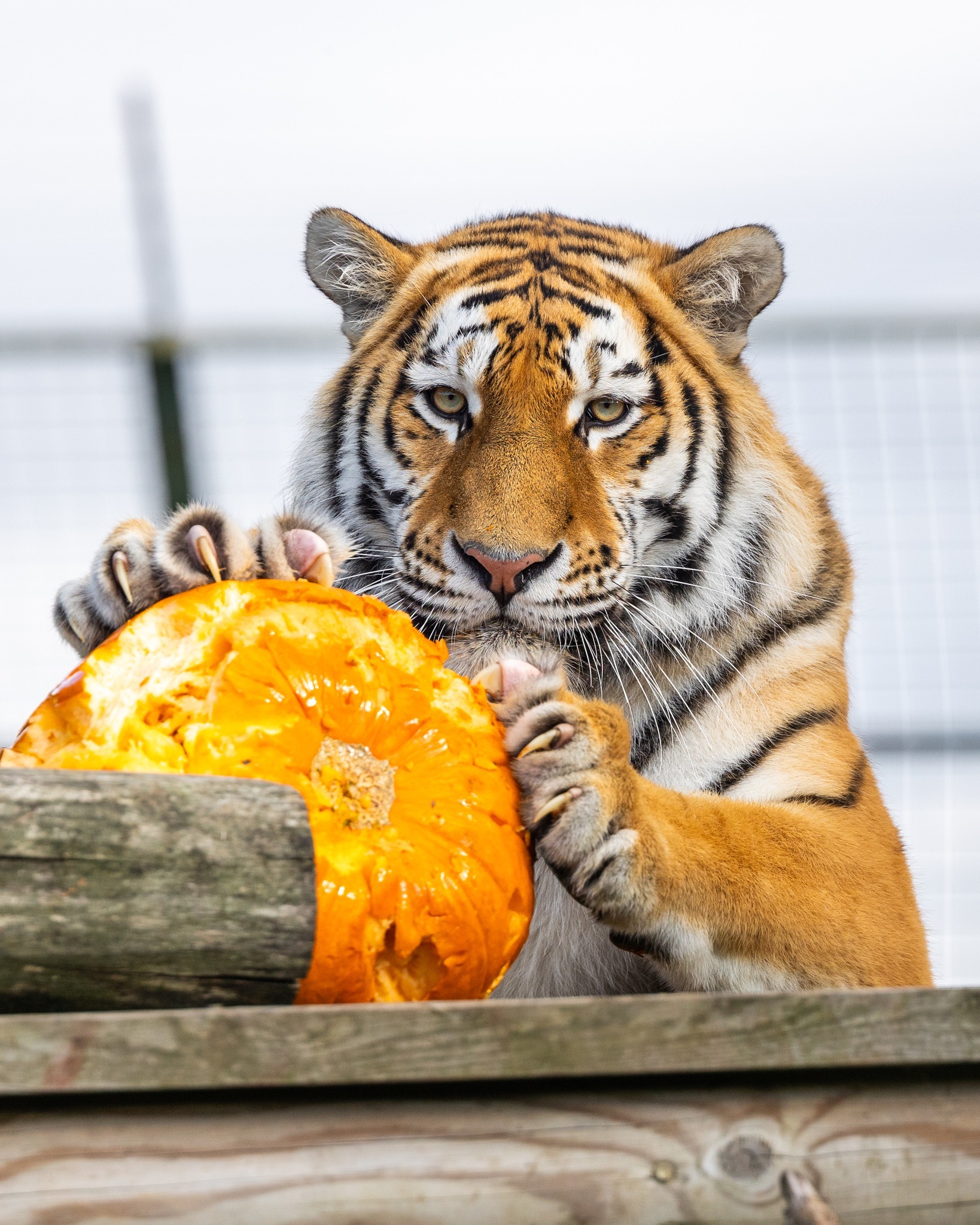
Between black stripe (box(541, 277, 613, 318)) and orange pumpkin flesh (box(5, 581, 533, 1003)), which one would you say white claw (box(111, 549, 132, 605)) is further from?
black stripe (box(541, 277, 613, 318))

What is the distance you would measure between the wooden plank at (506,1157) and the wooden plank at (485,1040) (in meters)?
0.03

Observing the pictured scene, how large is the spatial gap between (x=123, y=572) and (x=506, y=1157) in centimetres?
73

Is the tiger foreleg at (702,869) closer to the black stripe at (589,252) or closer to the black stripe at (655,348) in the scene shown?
the black stripe at (655,348)

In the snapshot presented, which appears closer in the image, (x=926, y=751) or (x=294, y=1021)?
(x=294, y=1021)

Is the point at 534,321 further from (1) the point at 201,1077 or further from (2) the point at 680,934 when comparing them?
(1) the point at 201,1077

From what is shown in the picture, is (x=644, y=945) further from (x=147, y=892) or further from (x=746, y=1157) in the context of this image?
(x=147, y=892)

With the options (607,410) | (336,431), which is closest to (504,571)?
(607,410)

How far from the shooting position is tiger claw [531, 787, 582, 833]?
1.14m

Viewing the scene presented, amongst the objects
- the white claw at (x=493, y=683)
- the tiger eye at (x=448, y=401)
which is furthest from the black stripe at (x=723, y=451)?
the white claw at (x=493, y=683)

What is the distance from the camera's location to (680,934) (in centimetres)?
124

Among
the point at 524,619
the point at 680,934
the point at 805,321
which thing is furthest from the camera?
the point at 805,321

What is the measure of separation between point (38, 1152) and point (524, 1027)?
299mm

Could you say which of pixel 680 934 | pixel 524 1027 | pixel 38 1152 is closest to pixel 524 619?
pixel 680 934

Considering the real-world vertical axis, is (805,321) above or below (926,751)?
above
